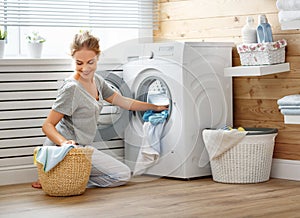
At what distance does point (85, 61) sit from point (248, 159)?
42.4 inches

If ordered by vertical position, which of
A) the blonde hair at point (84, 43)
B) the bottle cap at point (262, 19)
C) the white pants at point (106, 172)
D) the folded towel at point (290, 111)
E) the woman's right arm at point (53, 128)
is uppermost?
the bottle cap at point (262, 19)

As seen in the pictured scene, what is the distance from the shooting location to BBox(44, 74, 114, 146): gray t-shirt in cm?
364

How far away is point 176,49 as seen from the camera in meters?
3.87

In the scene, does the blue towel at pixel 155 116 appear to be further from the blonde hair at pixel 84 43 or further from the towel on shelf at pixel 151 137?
the blonde hair at pixel 84 43

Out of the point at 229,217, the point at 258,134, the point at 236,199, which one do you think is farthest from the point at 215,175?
the point at 229,217

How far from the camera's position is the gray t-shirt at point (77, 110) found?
3.64 metres

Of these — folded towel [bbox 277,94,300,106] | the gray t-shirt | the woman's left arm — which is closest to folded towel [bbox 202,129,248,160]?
folded towel [bbox 277,94,300,106]

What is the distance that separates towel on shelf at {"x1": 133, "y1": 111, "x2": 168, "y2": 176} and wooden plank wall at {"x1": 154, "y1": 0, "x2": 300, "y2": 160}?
0.56m

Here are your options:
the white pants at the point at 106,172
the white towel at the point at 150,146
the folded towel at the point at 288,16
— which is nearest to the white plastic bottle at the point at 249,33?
the folded towel at the point at 288,16

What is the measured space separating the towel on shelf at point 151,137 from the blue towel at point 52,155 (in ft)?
1.94

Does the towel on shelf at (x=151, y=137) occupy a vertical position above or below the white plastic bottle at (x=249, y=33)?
below

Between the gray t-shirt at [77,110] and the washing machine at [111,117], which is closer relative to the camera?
the gray t-shirt at [77,110]

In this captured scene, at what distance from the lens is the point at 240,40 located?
414 cm

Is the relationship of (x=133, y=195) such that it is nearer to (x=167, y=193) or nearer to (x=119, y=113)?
(x=167, y=193)
